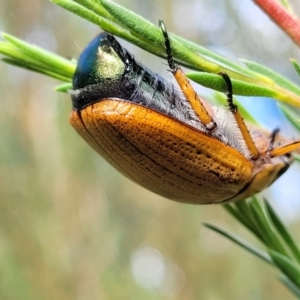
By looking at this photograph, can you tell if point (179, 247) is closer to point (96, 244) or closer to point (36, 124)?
point (96, 244)

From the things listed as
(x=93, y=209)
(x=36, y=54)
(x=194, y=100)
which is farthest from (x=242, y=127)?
(x=93, y=209)

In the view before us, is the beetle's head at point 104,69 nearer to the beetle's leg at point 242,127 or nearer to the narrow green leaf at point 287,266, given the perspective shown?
the beetle's leg at point 242,127

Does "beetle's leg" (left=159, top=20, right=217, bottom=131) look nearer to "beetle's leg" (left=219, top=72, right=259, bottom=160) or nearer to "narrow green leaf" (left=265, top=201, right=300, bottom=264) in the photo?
"beetle's leg" (left=219, top=72, right=259, bottom=160)

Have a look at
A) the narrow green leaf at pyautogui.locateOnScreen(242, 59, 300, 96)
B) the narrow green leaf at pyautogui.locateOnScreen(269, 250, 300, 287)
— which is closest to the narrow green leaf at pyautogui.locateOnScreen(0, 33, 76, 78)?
the narrow green leaf at pyautogui.locateOnScreen(242, 59, 300, 96)

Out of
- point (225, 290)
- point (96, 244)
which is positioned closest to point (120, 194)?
point (96, 244)

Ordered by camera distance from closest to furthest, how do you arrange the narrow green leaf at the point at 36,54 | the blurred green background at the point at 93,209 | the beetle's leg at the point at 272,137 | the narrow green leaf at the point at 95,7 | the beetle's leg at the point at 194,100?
the narrow green leaf at the point at 95,7, the narrow green leaf at the point at 36,54, the beetle's leg at the point at 194,100, the beetle's leg at the point at 272,137, the blurred green background at the point at 93,209

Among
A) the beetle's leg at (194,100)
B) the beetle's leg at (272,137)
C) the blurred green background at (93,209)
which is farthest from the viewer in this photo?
the blurred green background at (93,209)

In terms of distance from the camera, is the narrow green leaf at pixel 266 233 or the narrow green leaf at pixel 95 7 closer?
the narrow green leaf at pixel 95 7

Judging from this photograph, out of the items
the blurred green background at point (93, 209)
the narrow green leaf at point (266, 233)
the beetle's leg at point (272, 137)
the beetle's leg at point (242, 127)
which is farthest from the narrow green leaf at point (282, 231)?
the blurred green background at point (93, 209)
